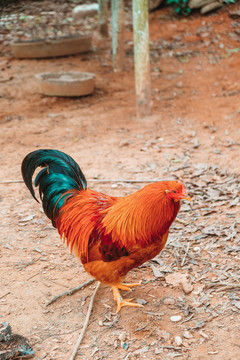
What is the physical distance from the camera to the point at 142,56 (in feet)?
24.8

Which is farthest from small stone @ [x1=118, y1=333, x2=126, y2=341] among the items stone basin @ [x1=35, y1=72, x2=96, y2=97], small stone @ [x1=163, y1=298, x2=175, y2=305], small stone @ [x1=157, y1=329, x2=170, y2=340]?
stone basin @ [x1=35, y1=72, x2=96, y2=97]

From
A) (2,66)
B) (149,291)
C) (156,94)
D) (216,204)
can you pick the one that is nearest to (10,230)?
(149,291)

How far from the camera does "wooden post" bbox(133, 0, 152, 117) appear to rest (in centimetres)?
727

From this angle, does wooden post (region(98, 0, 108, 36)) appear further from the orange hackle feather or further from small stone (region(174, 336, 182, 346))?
small stone (region(174, 336, 182, 346))

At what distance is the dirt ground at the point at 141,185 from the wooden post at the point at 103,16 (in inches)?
41.6

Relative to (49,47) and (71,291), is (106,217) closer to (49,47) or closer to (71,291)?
(71,291)

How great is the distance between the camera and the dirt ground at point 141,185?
332 cm

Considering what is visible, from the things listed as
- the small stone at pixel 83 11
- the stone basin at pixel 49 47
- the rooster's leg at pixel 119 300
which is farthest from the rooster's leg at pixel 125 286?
the small stone at pixel 83 11

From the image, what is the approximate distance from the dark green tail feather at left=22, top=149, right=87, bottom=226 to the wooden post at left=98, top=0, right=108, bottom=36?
971 cm

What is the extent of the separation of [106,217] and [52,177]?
2.19 feet

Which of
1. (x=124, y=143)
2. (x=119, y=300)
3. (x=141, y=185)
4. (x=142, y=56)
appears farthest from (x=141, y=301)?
(x=142, y=56)

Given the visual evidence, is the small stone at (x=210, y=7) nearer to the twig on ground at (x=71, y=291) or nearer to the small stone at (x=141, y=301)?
the twig on ground at (x=71, y=291)

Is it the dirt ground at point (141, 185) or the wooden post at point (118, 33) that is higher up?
the wooden post at point (118, 33)

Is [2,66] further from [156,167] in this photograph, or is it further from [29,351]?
[29,351]
